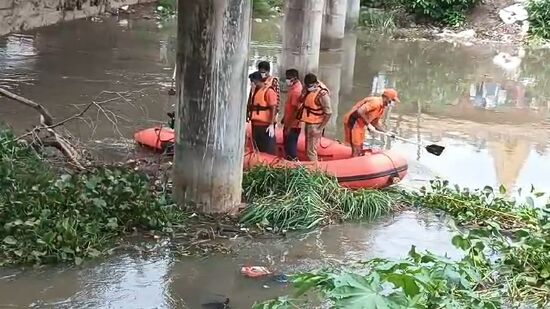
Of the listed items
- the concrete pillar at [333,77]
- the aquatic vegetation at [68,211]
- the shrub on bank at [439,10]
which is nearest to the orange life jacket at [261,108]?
the aquatic vegetation at [68,211]

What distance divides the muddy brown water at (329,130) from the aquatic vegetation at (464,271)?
53 centimetres

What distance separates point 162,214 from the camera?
8562mm

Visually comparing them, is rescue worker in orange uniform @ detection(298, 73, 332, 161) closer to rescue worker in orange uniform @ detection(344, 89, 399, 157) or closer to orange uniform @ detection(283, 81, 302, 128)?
orange uniform @ detection(283, 81, 302, 128)

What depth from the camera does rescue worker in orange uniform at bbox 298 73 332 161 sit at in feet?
33.4

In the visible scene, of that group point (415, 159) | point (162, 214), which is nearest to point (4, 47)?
point (415, 159)

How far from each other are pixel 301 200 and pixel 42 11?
53.8ft

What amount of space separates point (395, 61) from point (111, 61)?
7998mm

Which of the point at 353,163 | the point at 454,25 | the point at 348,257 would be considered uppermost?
the point at 454,25

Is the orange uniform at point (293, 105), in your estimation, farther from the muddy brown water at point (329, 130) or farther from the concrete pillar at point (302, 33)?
the concrete pillar at point (302, 33)


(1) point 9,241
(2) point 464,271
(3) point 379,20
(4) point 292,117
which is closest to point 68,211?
(1) point 9,241

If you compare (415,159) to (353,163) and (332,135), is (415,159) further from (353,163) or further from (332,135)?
(353,163)

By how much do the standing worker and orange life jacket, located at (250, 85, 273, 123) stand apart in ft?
1.04

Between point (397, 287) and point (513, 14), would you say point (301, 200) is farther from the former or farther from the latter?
point (513, 14)

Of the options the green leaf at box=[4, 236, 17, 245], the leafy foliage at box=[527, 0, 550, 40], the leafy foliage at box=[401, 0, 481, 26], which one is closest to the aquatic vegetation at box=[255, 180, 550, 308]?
the green leaf at box=[4, 236, 17, 245]
